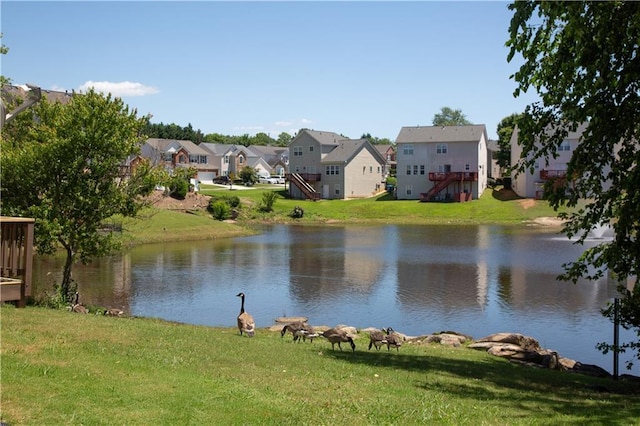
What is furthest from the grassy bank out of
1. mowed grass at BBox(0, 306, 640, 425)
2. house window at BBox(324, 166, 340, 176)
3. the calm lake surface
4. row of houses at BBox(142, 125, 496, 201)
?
mowed grass at BBox(0, 306, 640, 425)

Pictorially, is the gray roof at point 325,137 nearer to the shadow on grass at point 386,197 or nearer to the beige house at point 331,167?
the beige house at point 331,167

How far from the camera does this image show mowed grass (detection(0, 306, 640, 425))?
8.66 metres

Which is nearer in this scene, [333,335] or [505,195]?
[333,335]

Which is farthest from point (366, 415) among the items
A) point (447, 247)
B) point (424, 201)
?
point (424, 201)

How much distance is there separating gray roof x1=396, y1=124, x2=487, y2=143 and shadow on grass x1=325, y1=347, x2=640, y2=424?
238 feet

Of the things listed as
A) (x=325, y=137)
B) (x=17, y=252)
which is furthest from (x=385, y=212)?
(x=17, y=252)

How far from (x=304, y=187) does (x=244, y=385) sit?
8191 centimetres

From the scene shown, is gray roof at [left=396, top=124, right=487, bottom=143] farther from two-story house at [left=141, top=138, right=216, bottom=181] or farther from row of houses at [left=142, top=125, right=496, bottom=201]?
two-story house at [left=141, top=138, right=216, bottom=181]

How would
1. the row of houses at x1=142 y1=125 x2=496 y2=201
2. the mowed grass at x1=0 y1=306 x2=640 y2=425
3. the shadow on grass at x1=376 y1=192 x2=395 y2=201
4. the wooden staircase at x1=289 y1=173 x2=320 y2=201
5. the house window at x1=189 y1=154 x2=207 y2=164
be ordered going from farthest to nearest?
the house window at x1=189 y1=154 x2=207 y2=164, the wooden staircase at x1=289 y1=173 x2=320 y2=201, the shadow on grass at x1=376 y1=192 x2=395 y2=201, the row of houses at x1=142 y1=125 x2=496 y2=201, the mowed grass at x1=0 y1=306 x2=640 y2=425

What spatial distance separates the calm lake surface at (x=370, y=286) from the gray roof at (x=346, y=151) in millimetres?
41496

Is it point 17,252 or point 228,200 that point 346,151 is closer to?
point 228,200

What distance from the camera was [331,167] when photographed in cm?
9462

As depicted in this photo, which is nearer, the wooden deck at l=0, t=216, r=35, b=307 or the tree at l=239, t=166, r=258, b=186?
the wooden deck at l=0, t=216, r=35, b=307

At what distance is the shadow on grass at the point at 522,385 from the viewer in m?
10.9
